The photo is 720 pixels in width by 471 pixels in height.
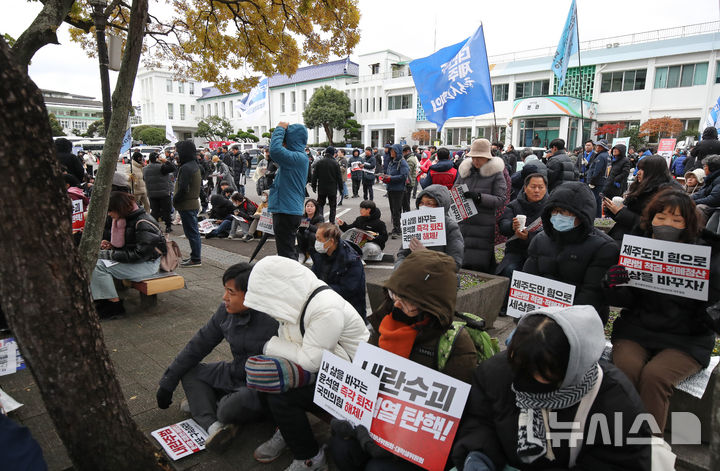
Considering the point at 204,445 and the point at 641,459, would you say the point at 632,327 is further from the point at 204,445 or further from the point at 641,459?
the point at 204,445

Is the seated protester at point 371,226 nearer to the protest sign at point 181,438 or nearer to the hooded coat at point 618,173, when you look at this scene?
the protest sign at point 181,438

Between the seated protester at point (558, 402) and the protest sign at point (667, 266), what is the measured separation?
117 centimetres

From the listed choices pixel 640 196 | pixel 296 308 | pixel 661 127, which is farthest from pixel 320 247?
pixel 661 127

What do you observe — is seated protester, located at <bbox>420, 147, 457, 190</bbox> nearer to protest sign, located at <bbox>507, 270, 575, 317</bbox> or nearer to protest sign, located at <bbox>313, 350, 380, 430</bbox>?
protest sign, located at <bbox>507, 270, 575, 317</bbox>

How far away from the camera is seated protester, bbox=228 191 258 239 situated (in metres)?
9.98

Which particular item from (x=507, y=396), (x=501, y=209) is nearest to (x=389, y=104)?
(x=501, y=209)

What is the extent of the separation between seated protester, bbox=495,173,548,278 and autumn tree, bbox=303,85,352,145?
1857 inches

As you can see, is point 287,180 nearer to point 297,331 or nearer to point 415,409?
point 297,331

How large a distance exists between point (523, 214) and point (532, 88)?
125 ft

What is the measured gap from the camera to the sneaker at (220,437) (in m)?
2.84

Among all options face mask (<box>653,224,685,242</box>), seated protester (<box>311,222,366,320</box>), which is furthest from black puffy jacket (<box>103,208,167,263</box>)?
face mask (<box>653,224,685,242</box>)

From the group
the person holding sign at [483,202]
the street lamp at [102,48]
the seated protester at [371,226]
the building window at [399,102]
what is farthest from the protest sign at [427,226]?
the building window at [399,102]

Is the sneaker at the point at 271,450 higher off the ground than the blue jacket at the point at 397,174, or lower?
lower

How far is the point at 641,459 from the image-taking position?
169 centimetres
